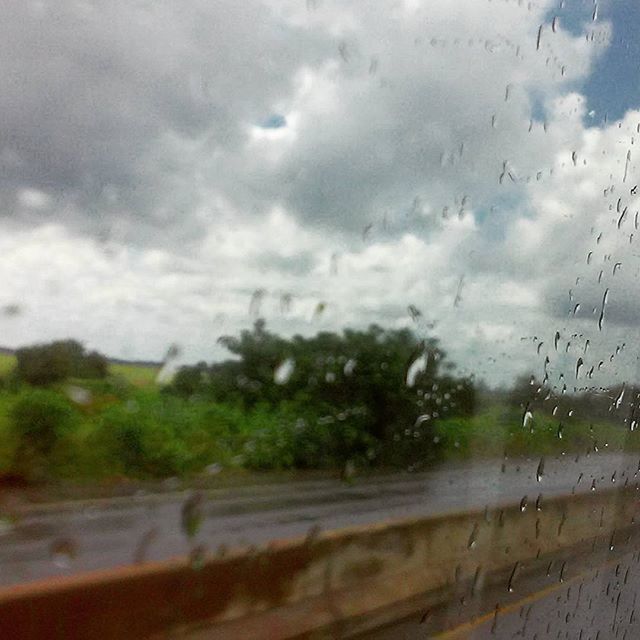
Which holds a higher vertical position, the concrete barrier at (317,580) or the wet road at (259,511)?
the wet road at (259,511)

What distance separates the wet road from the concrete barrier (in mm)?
128

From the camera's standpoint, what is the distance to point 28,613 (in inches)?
197

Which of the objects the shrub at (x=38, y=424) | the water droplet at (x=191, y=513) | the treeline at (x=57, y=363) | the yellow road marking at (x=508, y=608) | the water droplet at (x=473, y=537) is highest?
the treeline at (x=57, y=363)

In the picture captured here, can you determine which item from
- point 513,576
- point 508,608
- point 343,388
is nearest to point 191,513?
point 343,388

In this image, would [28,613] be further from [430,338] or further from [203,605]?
[430,338]

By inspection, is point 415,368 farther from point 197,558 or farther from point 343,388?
point 197,558

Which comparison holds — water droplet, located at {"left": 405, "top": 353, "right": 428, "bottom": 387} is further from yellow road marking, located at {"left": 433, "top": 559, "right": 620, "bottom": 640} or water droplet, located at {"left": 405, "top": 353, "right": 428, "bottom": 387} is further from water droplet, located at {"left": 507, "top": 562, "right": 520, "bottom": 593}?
water droplet, located at {"left": 507, "top": 562, "right": 520, "bottom": 593}

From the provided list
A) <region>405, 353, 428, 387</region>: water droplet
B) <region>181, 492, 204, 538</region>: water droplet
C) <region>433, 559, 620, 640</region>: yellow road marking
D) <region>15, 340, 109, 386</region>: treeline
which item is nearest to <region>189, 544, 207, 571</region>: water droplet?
<region>181, 492, 204, 538</region>: water droplet

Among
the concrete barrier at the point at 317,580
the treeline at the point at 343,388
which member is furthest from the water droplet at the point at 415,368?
the concrete barrier at the point at 317,580

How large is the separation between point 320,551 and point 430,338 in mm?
1704

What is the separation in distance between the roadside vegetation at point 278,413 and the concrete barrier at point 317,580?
0.63 meters

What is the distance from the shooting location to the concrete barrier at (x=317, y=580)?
17.6 feet

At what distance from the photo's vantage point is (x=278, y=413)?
619cm

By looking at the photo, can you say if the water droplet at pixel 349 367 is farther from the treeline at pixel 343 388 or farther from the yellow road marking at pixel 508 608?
the yellow road marking at pixel 508 608
